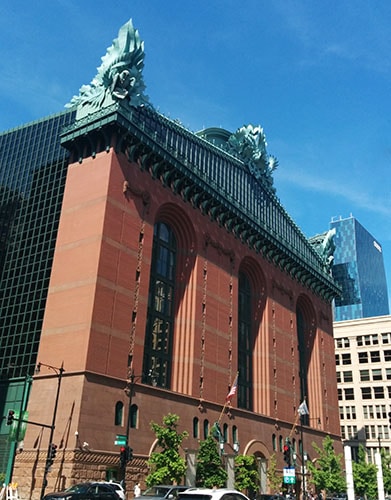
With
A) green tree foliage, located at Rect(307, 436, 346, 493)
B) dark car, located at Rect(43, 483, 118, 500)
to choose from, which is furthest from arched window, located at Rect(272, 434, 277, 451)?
dark car, located at Rect(43, 483, 118, 500)

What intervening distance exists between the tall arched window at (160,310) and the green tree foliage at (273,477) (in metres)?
16.4

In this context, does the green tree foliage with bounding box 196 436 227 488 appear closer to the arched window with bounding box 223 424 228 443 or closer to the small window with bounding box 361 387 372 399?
the arched window with bounding box 223 424 228 443

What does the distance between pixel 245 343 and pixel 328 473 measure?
60.1 feet

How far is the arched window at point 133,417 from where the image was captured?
4385 centimetres

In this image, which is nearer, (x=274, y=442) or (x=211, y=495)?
(x=211, y=495)

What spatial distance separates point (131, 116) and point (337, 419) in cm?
5744

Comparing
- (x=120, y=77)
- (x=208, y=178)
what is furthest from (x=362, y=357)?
(x=120, y=77)

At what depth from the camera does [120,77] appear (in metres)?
51.4

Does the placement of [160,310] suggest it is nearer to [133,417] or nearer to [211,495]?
[133,417]

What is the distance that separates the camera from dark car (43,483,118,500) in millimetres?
24156

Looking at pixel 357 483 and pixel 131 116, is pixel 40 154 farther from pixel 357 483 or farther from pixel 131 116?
pixel 357 483

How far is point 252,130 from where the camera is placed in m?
77.2

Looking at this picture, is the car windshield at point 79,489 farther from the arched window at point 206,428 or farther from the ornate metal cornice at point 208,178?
the ornate metal cornice at point 208,178

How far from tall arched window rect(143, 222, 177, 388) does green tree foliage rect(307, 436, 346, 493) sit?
25511 millimetres
